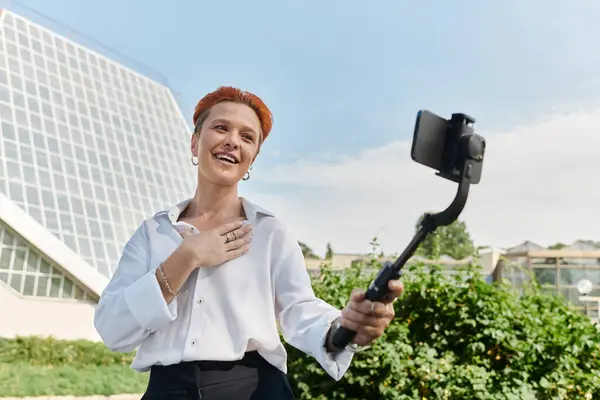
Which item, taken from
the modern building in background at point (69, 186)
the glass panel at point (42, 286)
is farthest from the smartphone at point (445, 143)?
the glass panel at point (42, 286)

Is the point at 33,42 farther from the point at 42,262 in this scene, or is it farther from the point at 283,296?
the point at 283,296

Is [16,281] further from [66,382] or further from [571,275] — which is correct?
[571,275]

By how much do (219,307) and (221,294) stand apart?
4cm

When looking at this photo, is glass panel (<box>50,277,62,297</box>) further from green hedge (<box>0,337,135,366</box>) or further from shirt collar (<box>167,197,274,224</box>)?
shirt collar (<box>167,197,274,224</box>)

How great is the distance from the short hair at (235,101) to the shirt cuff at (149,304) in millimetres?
529

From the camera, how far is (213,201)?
6.63 feet

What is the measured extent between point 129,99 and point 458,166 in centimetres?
2648

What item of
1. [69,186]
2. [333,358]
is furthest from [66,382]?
[69,186]

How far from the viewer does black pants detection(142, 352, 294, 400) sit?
71.2 inches

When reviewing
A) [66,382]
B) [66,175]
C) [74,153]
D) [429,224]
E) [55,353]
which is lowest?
[66,382]

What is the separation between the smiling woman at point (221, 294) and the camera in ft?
5.89

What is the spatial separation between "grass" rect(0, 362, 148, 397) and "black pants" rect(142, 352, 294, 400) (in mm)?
6738

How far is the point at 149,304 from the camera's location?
1757 millimetres

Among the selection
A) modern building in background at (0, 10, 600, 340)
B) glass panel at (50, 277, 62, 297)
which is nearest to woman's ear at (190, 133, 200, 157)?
modern building in background at (0, 10, 600, 340)
